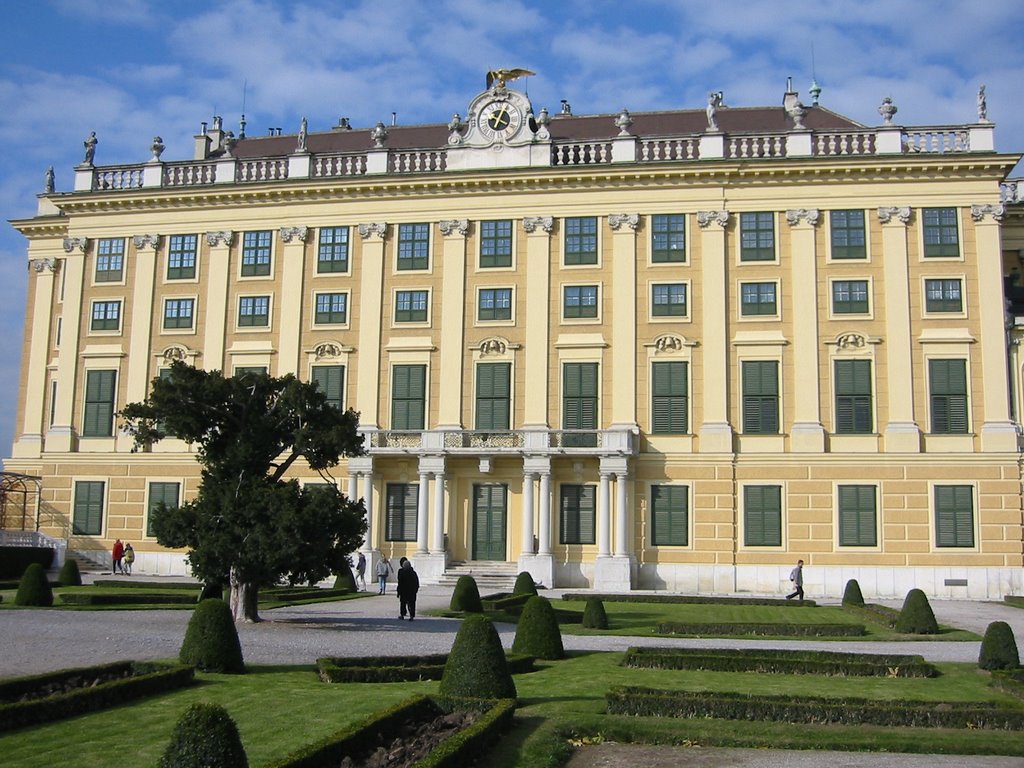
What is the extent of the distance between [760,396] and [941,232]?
9.80 m

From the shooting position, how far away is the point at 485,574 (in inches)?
1656

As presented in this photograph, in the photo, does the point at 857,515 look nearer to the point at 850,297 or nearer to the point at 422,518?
the point at 850,297

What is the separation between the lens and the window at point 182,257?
4884 centimetres

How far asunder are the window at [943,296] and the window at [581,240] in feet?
44.0

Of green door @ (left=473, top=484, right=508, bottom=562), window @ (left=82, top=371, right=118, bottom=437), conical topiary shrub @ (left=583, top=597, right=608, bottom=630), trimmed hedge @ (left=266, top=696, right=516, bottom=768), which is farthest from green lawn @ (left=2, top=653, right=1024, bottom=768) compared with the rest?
window @ (left=82, top=371, right=118, bottom=437)

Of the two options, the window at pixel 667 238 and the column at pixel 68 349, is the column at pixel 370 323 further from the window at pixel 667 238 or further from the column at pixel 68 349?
the column at pixel 68 349

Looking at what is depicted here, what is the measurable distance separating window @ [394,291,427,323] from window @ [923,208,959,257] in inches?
815

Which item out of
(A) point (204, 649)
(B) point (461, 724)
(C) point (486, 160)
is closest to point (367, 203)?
(C) point (486, 160)

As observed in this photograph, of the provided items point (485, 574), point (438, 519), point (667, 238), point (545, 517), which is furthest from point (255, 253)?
point (667, 238)

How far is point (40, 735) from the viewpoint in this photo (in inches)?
515

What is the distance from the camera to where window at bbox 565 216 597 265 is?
1790 inches

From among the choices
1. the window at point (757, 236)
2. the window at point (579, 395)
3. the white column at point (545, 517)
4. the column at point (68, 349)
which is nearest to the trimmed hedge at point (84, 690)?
the white column at point (545, 517)

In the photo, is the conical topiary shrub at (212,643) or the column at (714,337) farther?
the column at (714,337)

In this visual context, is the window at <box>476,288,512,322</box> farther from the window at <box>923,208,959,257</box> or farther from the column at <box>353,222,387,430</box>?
the window at <box>923,208,959,257</box>
